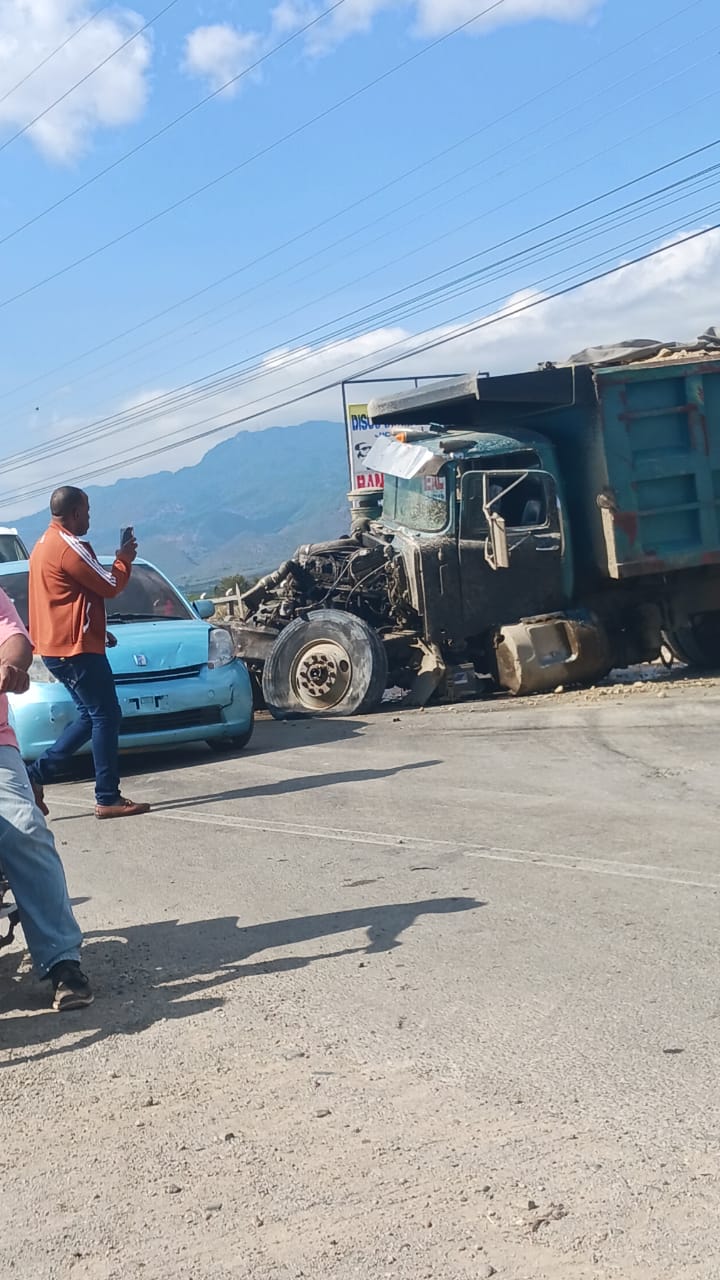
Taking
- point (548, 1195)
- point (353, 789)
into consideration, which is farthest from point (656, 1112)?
point (353, 789)

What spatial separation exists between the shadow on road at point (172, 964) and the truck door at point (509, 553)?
24.2ft

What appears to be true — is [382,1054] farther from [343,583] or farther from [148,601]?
[343,583]

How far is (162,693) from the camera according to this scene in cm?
→ 956

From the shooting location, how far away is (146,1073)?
12.7ft

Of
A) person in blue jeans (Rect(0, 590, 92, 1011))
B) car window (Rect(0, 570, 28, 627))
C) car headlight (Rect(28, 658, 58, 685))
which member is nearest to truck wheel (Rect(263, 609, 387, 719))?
car window (Rect(0, 570, 28, 627))

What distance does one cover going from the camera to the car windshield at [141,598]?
1061 centimetres

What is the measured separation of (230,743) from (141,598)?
148cm

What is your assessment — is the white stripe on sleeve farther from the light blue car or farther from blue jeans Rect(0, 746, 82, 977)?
blue jeans Rect(0, 746, 82, 977)

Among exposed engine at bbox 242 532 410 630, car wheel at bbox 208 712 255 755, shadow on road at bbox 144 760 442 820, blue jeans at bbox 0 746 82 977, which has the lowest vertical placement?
shadow on road at bbox 144 760 442 820

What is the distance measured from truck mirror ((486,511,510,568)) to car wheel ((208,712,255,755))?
10.2 ft

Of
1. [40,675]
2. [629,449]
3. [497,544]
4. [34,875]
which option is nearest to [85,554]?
[40,675]

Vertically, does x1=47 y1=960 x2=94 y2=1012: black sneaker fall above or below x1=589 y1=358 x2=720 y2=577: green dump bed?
below

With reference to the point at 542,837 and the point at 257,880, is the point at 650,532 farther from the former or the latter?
the point at 257,880

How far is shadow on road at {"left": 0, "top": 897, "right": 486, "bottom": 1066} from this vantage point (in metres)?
4.30
